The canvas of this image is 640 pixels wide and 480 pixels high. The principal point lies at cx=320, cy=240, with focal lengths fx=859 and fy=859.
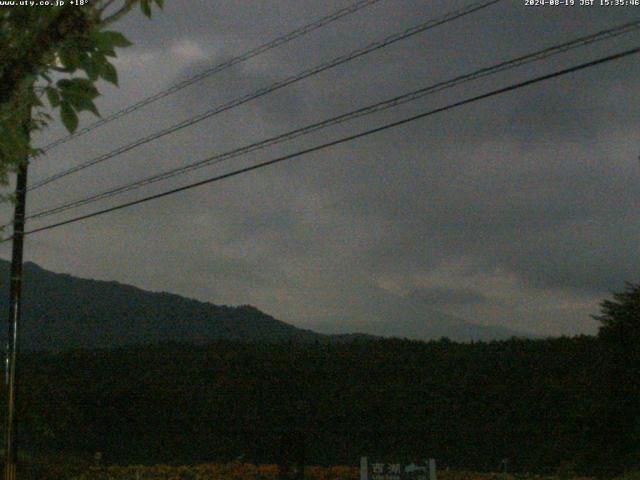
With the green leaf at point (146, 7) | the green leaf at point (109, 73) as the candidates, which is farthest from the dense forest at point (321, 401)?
the green leaf at point (109, 73)

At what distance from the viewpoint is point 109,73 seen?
412 cm

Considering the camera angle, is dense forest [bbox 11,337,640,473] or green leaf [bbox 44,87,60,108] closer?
green leaf [bbox 44,87,60,108]

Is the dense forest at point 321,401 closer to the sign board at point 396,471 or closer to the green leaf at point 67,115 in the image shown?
the sign board at point 396,471

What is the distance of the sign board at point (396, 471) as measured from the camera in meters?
12.7

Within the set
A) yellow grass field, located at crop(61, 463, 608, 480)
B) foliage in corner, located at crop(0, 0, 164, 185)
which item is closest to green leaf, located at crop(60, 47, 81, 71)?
foliage in corner, located at crop(0, 0, 164, 185)

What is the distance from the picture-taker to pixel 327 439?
24594 mm

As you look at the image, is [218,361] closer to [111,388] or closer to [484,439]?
[111,388]

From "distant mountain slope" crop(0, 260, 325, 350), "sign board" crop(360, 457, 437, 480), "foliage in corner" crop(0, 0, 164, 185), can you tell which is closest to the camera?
"foliage in corner" crop(0, 0, 164, 185)

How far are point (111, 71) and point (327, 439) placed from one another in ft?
70.6

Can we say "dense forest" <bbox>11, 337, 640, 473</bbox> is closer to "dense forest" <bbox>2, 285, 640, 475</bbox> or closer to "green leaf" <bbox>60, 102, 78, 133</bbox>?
"dense forest" <bbox>2, 285, 640, 475</bbox>

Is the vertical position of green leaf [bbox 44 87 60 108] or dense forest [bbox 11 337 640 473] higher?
green leaf [bbox 44 87 60 108]

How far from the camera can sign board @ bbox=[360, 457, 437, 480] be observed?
1274 cm

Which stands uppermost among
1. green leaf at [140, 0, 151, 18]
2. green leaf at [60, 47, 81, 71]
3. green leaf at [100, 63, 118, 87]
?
green leaf at [140, 0, 151, 18]

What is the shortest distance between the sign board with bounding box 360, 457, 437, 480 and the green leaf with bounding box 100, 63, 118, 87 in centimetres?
980
